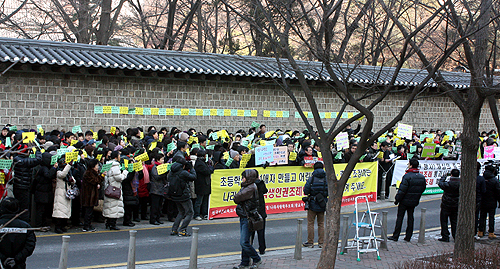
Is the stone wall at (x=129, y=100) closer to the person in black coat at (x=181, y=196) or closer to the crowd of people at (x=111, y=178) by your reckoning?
the crowd of people at (x=111, y=178)

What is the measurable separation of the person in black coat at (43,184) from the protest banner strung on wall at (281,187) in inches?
153

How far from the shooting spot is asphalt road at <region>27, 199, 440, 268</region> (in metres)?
8.91

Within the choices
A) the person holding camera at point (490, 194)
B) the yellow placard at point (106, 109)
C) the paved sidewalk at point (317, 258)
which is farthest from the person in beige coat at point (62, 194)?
the person holding camera at point (490, 194)

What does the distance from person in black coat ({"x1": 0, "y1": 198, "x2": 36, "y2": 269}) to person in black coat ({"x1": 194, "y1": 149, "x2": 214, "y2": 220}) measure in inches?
250

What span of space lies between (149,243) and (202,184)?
2.56 m

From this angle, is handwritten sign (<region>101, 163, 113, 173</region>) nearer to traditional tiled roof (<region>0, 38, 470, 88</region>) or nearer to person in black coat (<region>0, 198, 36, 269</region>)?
person in black coat (<region>0, 198, 36, 269</region>)

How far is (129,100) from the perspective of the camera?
18.5m

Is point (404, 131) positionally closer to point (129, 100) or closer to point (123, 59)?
point (129, 100)

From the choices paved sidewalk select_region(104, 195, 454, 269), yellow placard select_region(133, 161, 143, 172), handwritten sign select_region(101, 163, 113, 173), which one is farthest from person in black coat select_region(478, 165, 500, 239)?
handwritten sign select_region(101, 163, 113, 173)

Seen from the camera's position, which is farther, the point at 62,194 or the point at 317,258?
the point at 62,194

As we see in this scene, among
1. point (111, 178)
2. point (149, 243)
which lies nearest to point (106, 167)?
point (111, 178)

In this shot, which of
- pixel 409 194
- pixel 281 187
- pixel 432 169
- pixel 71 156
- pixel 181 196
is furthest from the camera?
pixel 432 169

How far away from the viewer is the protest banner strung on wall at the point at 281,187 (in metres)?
12.9

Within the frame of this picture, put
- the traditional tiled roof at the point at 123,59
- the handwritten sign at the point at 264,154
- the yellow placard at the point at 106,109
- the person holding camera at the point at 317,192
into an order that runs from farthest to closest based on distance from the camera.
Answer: the yellow placard at the point at 106,109 → the traditional tiled roof at the point at 123,59 → the handwritten sign at the point at 264,154 → the person holding camera at the point at 317,192
